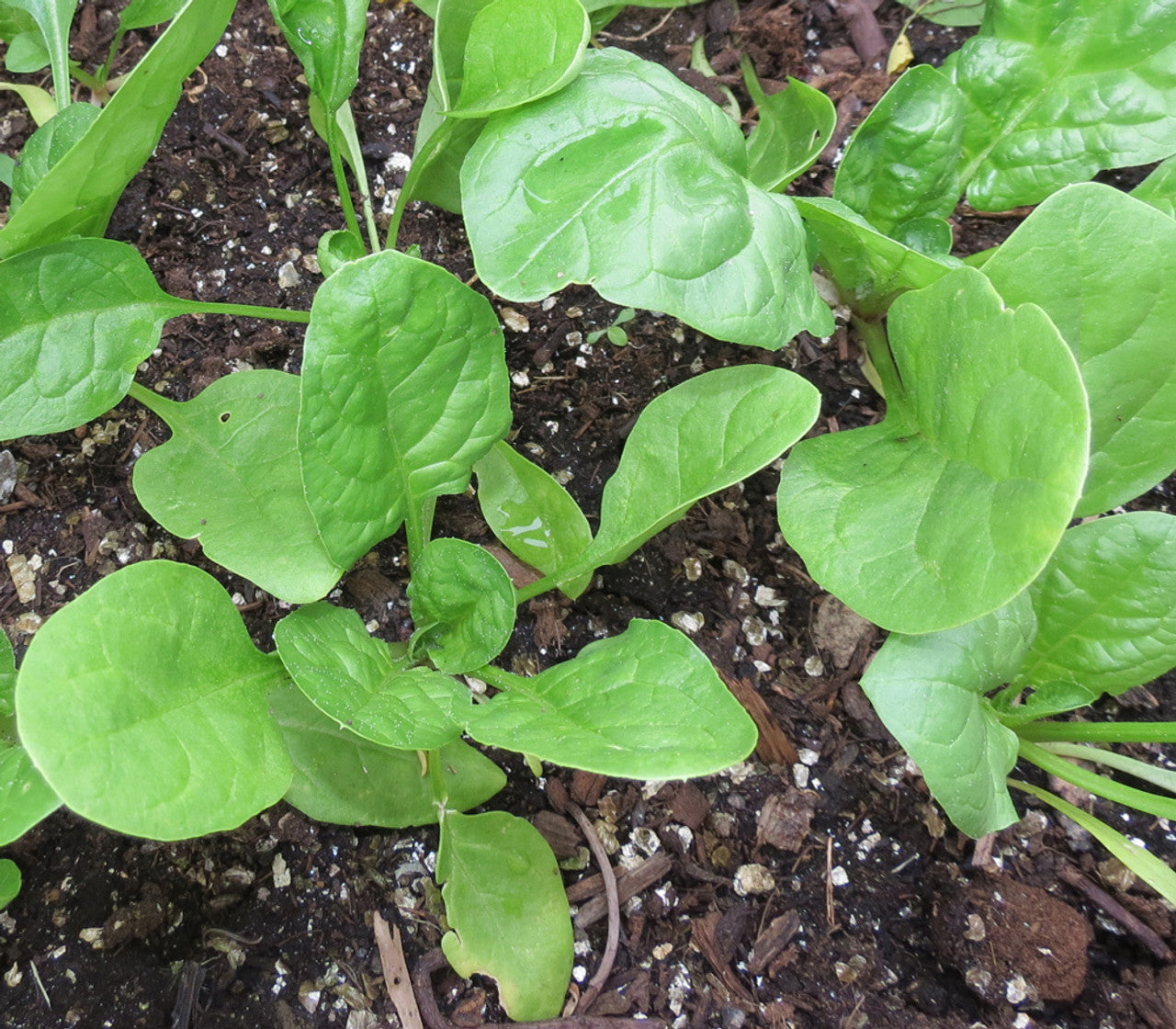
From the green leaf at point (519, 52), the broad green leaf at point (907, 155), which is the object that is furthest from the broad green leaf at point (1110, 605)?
the green leaf at point (519, 52)

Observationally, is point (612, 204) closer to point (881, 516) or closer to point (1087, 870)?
point (881, 516)

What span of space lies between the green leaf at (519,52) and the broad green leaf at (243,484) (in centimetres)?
45

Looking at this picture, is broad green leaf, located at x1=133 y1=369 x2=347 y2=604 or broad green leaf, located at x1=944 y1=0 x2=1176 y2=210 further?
broad green leaf, located at x1=944 y1=0 x2=1176 y2=210

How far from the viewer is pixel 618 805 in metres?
1.26

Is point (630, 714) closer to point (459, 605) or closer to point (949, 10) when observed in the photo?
point (459, 605)

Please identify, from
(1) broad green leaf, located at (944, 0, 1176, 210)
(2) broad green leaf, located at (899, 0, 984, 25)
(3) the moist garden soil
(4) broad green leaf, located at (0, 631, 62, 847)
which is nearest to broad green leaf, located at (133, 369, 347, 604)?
(3) the moist garden soil

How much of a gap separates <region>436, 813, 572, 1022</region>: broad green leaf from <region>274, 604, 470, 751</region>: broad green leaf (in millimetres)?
195

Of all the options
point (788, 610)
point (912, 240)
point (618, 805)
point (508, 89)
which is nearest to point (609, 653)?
point (618, 805)

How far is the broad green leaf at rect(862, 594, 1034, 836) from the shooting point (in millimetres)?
954

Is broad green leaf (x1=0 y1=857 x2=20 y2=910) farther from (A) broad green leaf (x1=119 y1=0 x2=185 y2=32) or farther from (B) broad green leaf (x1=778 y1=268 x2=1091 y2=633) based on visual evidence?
(A) broad green leaf (x1=119 y1=0 x2=185 y2=32)

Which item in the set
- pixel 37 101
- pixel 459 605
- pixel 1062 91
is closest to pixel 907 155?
pixel 1062 91

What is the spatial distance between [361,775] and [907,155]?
3.71 feet

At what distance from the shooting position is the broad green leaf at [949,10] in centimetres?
172

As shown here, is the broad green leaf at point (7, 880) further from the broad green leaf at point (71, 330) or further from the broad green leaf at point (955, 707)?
the broad green leaf at point (955, 707)
